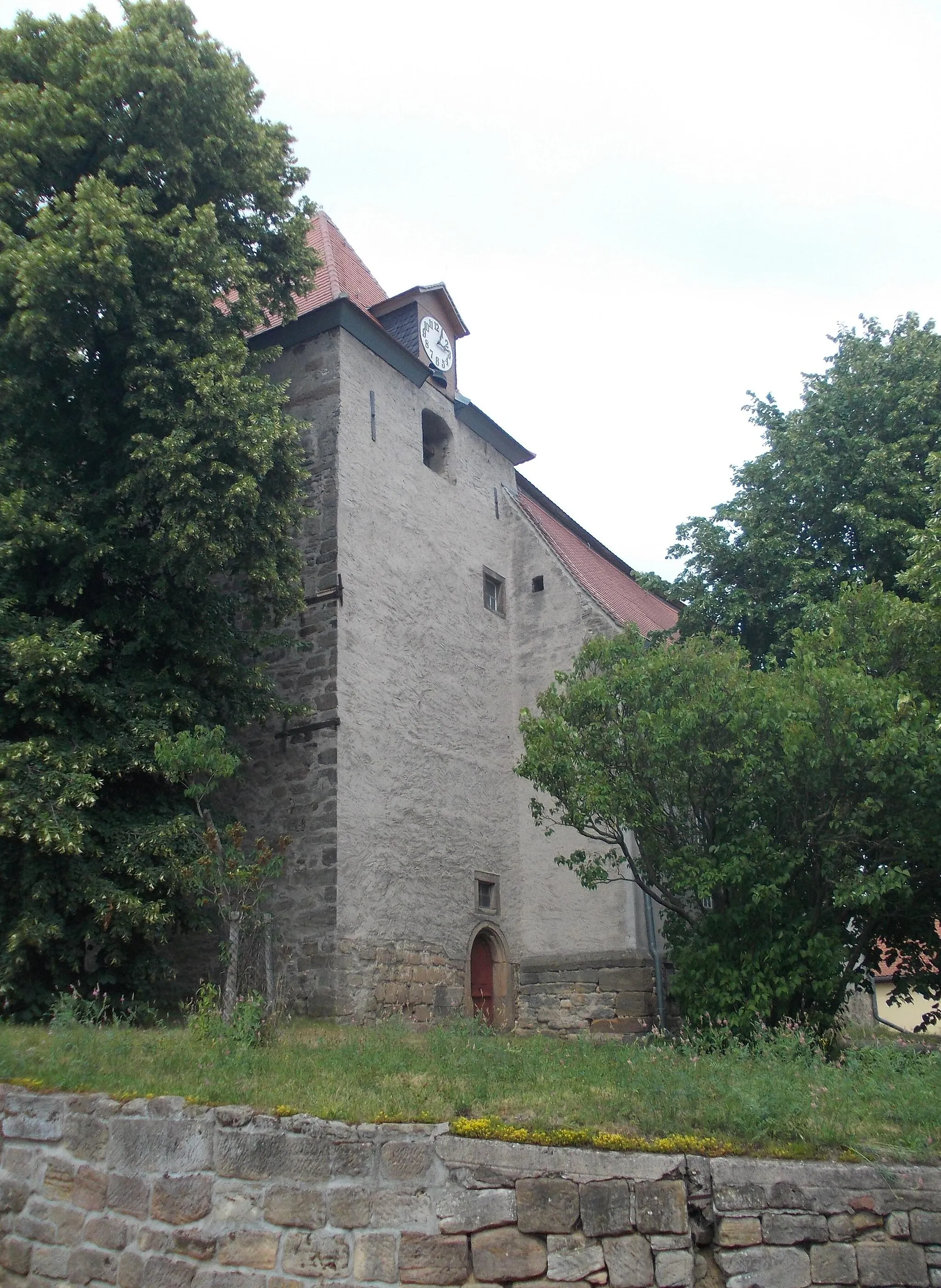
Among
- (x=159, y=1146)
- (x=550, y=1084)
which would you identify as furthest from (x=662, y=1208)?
(x=159, y=1146)

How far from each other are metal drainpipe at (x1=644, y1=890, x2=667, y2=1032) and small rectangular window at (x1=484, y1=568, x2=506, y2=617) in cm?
572

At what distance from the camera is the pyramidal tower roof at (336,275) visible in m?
17.6

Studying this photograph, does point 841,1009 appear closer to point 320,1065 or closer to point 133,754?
point 320,1065

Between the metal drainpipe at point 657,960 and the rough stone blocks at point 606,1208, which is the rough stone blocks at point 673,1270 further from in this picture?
the metal drainpipe at point 657,960

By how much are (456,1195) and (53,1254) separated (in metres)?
3.00

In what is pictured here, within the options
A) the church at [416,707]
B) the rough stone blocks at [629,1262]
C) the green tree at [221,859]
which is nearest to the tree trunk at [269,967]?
the green tree at [221,859]

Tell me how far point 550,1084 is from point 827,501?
12.3m

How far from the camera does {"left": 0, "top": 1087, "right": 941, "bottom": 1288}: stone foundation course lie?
602 cm

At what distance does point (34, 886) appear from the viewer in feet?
35.2

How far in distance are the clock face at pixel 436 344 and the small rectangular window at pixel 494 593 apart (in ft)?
12.2

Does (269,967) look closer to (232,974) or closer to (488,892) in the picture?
(232,974)

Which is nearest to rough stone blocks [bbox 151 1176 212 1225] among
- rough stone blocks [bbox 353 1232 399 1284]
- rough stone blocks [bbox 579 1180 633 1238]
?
rough stone blocks [bbox 353 1232 399 1284]

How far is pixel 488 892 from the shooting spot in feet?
55.9

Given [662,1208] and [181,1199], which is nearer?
[662,1208]
